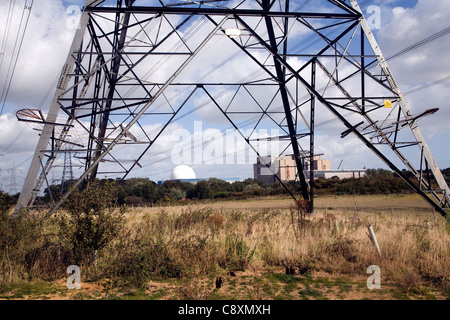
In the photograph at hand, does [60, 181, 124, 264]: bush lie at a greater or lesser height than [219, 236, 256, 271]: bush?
greater

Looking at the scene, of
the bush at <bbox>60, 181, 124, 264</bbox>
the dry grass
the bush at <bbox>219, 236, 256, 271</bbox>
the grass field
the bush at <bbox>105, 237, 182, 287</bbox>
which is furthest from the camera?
the bush at <bbox>219, 236, 256, 271</bbox>

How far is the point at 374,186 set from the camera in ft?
125

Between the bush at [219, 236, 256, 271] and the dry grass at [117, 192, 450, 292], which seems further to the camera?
the bush at [219, 236, 256, 271]

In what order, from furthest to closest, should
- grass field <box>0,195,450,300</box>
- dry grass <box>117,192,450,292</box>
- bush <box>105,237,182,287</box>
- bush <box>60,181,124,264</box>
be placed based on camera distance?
bush <box>60,181,124,264</box>
bush <box>105,237,182,287</box>
dry grass <box>117,192,450,292</box>
grass field <box>0,195,450,300</box>

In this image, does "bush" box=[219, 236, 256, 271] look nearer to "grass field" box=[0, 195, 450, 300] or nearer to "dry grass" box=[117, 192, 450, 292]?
"grass field" box=[0, 195, 450, 300]

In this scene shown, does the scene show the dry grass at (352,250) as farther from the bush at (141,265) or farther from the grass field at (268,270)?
the bush at (141,265)

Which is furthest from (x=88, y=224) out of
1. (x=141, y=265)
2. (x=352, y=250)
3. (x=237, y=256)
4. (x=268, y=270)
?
(x=352, y=250)

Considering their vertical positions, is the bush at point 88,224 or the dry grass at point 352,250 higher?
the bush at point 88,224

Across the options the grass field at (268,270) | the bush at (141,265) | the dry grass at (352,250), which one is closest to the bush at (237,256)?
the grass field at (268,270)

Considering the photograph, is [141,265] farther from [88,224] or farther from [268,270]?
[268,270]

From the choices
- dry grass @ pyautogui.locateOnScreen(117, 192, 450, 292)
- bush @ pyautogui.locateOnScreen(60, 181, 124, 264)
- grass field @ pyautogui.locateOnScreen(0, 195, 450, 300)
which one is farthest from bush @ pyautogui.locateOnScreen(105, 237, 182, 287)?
dry grass @ pyautogui.locateOnScreen(117, 192, 450, 292)
